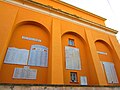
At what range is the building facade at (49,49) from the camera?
5477 millimetres

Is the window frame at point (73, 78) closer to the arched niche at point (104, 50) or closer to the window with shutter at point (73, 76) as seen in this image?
the window with shutter at point (73, 76)

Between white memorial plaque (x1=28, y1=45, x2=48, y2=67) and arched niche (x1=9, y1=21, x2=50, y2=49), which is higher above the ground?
arched niche (x1=9, y1=21, x2=50, y2=49)

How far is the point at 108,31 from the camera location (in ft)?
36.4

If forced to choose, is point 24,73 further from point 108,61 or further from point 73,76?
point 108,61

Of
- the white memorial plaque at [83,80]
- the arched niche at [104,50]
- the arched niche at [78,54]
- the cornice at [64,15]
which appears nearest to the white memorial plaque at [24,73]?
the arched niche at [78,54]

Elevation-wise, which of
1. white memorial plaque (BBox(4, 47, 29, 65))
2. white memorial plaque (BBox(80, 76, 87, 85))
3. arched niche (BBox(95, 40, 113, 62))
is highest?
arched niche (BBox(95, 40, 113, 62))

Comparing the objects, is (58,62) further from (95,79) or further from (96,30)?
(96,30)

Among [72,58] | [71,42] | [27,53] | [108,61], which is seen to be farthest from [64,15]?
[108,61]

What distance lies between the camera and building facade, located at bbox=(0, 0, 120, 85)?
5477 millimetres

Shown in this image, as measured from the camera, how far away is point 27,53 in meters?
6.03

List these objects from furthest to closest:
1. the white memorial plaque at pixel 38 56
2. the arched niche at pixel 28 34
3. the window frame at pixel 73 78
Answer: the window frame at pixel 73 78
the arched niche at pixel 28 34
the white memorial plaque at pixel 38 56

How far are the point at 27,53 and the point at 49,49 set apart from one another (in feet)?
4.90

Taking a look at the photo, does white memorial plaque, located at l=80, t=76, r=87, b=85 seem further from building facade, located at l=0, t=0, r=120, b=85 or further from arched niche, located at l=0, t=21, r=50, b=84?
arched niche, located at l=0, t=21, r=50, b=84

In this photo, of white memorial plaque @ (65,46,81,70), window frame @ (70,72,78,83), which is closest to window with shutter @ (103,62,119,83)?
white memorial plaque @ (65,46,81,70)
